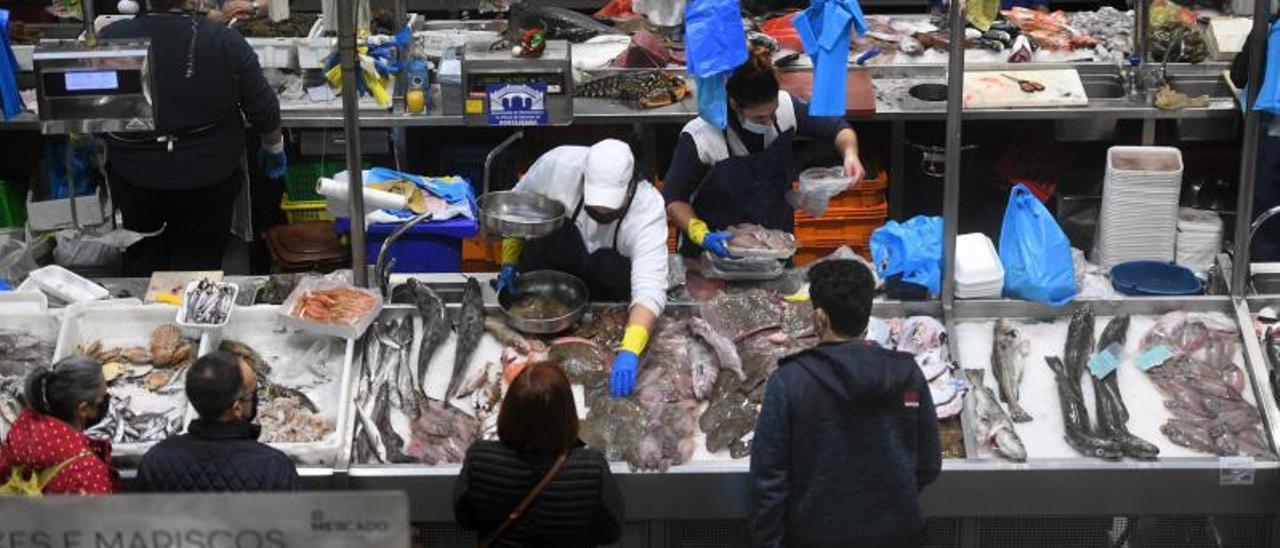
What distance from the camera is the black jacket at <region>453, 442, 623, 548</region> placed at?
14.7 feet

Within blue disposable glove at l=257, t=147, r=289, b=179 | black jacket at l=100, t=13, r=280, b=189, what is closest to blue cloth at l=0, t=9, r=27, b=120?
black jacket at l=100, t=13, r=280, b=189

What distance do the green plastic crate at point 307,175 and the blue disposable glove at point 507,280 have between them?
2865 mm

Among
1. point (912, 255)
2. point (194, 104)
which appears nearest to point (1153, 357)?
point (912, 255)

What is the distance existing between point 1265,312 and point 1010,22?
394cm

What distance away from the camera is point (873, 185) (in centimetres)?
855

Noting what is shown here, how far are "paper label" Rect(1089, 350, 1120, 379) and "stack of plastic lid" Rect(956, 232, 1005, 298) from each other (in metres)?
0.43

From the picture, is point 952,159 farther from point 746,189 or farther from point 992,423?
point 746,189

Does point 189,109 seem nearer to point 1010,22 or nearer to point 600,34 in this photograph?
point 600,34

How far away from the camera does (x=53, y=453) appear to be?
4.64 metres

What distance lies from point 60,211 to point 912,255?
179 inches

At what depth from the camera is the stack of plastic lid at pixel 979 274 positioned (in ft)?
19.7

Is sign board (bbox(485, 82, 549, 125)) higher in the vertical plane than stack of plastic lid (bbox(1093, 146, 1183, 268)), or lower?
higher

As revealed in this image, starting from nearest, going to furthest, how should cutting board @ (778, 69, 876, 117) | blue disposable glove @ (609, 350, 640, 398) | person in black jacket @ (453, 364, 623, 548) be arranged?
1. person in black jacket @ (453, 364, 623, 548)
2. blue disposable glove @ (609, 350, 640, 398)
3. cutting board @ (778, 69, 876, 117)

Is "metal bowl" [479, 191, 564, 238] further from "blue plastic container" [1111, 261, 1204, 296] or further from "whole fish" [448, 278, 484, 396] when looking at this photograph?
"blue plastic container" [1111, 261, 1204, 296]
